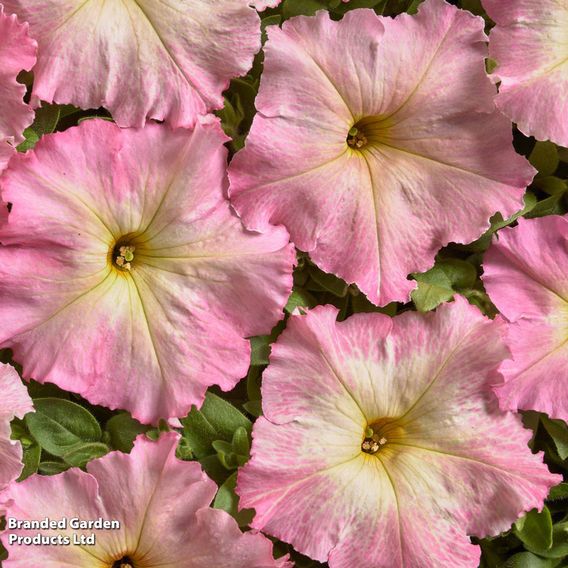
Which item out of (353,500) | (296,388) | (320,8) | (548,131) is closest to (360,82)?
(320,8)

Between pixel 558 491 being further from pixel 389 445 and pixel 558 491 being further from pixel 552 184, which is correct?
pixel 552 184

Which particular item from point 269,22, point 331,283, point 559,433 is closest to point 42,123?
point 269,22

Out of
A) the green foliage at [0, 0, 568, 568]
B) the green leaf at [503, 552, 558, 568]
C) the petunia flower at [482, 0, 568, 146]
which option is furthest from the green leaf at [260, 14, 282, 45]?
the green leaf at [503, 552, 558, 568]

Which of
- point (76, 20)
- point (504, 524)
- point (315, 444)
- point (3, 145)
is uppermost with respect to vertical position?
point (76, 20)

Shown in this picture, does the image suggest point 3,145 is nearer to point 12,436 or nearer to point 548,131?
point 12,436

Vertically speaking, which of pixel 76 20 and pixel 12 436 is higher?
pixel 76 20
